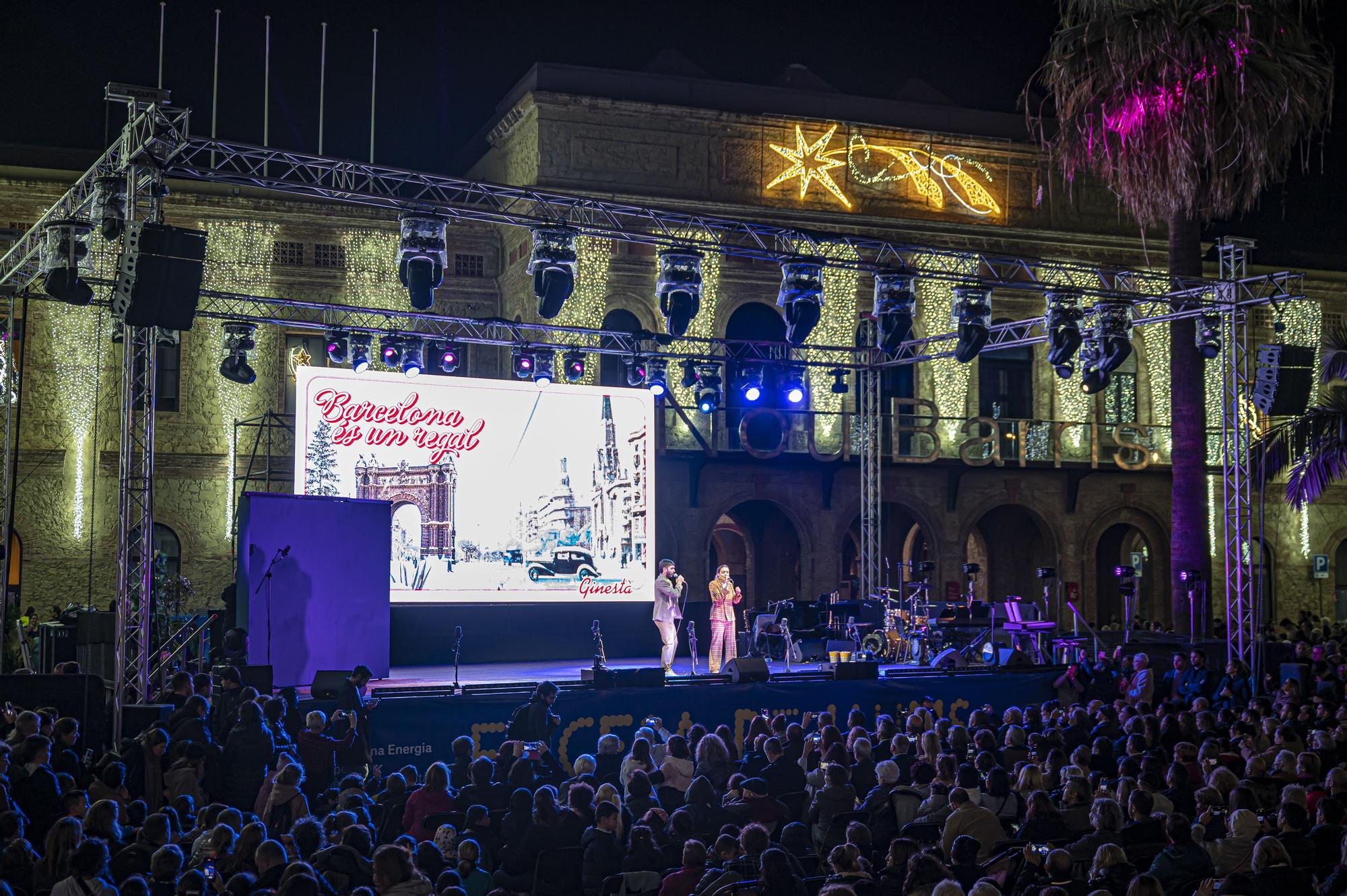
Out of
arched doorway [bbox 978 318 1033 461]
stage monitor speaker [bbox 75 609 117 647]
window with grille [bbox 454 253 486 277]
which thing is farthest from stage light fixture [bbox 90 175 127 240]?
arched doorway [bbox 978 318 1033 461]

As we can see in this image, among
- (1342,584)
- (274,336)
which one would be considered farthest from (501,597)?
(1342,584)

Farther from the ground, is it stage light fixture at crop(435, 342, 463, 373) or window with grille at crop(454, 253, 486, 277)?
window with grille at crop(454, 253, 486, 277)

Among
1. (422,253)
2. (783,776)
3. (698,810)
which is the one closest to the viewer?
(698,810)

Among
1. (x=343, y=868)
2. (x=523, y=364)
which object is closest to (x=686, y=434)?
(x=523, y=364)

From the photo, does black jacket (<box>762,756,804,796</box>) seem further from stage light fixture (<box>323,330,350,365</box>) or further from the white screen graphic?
stage light fixture (<box>323,330,350,365</box>)

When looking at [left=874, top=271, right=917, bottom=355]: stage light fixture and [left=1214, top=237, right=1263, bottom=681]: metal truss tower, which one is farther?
[left=1214, top=237, right=1263, bottom=681]: metal truss tower

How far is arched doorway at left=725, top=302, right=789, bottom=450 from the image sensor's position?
24906 mm

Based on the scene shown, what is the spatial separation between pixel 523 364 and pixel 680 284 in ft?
16.6

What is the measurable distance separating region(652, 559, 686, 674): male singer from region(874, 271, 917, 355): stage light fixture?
184 inches

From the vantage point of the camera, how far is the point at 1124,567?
823 inches

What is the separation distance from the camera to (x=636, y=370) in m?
21.2

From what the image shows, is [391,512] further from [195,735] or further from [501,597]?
[195,735]

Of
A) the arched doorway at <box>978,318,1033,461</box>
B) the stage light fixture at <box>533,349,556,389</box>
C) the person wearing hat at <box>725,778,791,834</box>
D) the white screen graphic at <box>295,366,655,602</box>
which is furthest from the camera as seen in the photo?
the arched doorway at <box>978,318,1033,461</box>

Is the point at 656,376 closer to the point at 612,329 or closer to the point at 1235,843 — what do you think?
the point at 612,329
